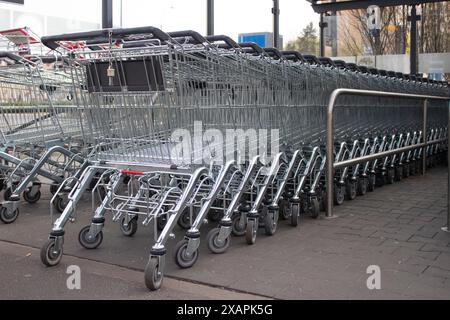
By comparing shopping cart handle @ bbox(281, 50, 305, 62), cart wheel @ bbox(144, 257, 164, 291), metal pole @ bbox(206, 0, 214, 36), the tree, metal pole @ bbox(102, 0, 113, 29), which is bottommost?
cart wheel @ bbox(144, 257, 164, 291)

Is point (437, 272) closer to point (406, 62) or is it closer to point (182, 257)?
point (182, 257)

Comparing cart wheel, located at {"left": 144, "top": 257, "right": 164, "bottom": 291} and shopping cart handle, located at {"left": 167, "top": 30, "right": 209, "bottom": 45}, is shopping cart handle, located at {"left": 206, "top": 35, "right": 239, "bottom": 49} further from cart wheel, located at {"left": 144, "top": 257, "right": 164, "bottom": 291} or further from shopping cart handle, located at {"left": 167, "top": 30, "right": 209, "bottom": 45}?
cart wheel, located at {"left": 144, "top": 257, "right": 164, "bottom": 291}

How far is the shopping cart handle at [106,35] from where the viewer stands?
3.93 metres

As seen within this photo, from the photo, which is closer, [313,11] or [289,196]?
[289,196]

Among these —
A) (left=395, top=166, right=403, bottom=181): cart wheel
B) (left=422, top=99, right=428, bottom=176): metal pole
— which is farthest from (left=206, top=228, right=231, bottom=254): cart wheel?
(left=422, top=99, right=428, bottom=176): metal pole

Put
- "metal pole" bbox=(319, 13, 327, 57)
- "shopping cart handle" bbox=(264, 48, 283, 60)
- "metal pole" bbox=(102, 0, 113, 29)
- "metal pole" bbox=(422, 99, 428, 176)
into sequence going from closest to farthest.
→ "shopping cart handle" bbox=(264, 48, 283, 60), "metal pole" bbox=(102, 0, 113, 29), "metal pole" bbox=(422, 99, 428, 176), "metal pole" bbox=(319, 13, 327, 57)

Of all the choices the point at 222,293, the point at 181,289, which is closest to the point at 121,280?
the point at 181,289

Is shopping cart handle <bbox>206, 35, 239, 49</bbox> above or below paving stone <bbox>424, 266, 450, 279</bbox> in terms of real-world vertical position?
above

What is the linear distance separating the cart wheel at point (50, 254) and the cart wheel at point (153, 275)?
973 mm

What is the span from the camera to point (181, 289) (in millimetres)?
3693

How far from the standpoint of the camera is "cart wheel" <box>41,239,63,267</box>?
4.19 meters

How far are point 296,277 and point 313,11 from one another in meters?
9.01

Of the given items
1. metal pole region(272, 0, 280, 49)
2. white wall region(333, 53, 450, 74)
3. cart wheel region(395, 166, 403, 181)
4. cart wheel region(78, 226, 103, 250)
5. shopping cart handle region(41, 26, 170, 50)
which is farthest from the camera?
white wall region(333, 53, 450, 74)

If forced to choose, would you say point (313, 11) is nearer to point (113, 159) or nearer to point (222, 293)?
point (113, 159)
